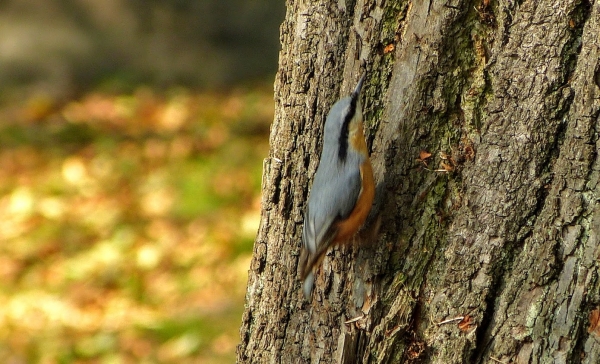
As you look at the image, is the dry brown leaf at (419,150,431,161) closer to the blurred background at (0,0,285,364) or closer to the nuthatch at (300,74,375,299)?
the nuthatch at (300,74,375,299)

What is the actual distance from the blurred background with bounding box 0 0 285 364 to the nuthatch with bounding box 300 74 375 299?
291 cm

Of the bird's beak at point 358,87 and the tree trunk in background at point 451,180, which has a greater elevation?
the bird's beak at point 358,87

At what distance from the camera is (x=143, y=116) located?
9.66 meters

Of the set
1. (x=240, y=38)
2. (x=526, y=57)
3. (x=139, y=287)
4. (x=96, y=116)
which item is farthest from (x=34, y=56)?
(x=526, y=57)

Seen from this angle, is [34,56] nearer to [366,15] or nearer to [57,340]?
[57,340]

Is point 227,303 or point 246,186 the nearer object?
point 227,303

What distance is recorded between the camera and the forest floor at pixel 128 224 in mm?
6117

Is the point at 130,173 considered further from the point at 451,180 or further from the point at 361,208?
the point at 451,180

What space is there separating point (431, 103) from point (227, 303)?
4.08 metres

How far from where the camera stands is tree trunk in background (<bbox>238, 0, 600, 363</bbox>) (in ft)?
8.30

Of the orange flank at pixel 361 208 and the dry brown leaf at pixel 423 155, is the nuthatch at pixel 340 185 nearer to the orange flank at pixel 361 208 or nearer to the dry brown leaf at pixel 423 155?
the orange flank at pixel 361 208

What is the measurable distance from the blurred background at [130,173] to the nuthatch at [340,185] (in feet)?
9.55

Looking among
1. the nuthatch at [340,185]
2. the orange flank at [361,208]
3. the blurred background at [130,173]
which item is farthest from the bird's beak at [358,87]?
the blurred background at [130,173]

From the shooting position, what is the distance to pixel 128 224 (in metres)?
7.68
